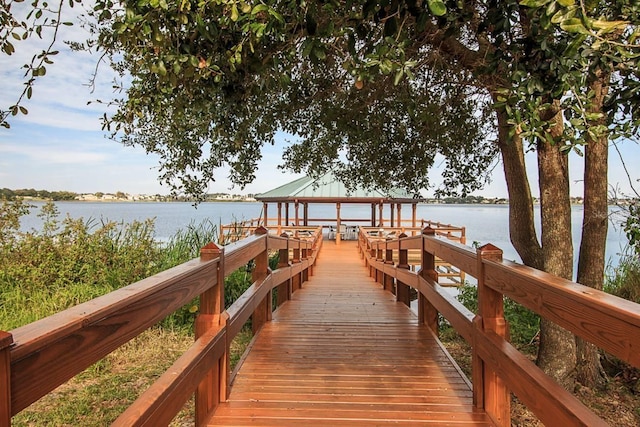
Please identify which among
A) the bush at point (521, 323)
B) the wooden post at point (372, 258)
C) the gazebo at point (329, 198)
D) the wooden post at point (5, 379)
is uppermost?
the gazebo at point (329, 198)

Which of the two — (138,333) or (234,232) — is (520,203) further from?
(234,232)

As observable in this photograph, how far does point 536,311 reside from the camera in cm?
179

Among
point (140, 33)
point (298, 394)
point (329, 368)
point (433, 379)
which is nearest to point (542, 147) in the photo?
point (433, 379)

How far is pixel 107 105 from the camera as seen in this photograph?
14.3 feet

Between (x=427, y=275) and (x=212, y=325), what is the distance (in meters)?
2.31

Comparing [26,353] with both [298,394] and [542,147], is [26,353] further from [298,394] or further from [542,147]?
[542,147]

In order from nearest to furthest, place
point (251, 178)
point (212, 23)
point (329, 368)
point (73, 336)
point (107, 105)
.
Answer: point (73, 336), point (212, 23), point (329, 368), point (107, 105), point (251, 178)

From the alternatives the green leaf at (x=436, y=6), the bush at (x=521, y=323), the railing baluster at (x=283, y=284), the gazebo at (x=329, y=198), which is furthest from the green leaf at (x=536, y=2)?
the gazebo at (x=329, y=198)

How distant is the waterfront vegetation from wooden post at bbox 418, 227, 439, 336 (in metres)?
1.19

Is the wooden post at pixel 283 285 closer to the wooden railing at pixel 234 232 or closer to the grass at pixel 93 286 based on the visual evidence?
the grass at pixel 93 286

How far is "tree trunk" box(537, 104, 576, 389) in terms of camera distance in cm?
459

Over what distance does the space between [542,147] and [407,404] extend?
321cm

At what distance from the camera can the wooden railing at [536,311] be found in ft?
4.26

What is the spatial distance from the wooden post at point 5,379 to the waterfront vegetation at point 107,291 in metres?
3.11
